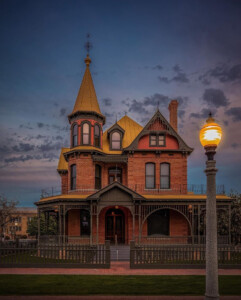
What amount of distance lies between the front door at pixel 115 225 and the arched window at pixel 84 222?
1.67 meters

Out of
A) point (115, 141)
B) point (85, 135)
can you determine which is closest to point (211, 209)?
point (85, 135)

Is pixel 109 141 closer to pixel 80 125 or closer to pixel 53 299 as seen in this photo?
pixel 80 125

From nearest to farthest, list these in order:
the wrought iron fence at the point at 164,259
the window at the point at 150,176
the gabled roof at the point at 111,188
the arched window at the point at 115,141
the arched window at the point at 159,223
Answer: the wrought iron fence at the point at 164,259 → the gabled roof at the point at 111,188 → the arched window at the point at 159,223 → the window at the point at 150,176 → the arched window at the point at 115,141

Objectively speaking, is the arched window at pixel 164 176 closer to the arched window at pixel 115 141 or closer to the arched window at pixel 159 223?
the arched window at pixel 159 223

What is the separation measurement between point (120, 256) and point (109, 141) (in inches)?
467

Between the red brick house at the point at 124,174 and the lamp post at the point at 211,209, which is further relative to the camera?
the red brick house at the point at 124,174

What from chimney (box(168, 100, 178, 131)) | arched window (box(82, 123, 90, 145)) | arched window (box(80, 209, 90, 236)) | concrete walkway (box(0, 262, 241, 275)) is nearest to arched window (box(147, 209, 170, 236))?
arched window (box(80, 209, 90, 236))

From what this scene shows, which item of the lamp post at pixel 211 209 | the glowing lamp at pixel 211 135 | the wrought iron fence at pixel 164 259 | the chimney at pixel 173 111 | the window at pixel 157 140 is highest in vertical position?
the chimney at pixel 173 111

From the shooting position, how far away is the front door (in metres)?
27.4

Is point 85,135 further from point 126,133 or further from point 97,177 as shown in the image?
point 126,133

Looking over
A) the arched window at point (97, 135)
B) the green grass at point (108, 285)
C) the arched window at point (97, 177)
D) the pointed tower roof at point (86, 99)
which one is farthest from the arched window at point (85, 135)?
the green grass at point (108, 285)

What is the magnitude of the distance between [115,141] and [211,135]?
22921 mm

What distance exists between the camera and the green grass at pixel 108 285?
11.0 metres

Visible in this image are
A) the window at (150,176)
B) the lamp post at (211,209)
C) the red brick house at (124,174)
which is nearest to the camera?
the lamp post at (211,209)
